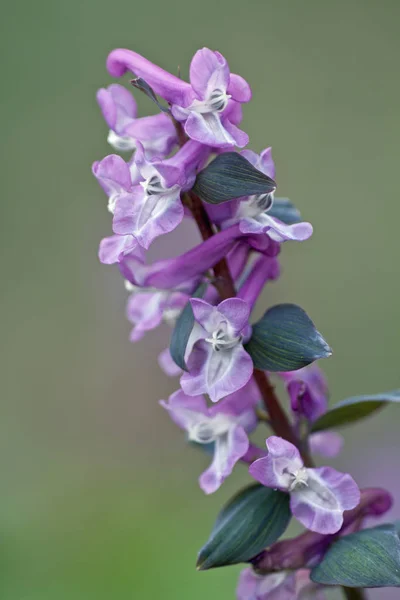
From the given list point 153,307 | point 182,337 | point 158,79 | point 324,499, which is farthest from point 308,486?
point 158,79

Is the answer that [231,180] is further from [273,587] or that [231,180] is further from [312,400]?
[273,587]

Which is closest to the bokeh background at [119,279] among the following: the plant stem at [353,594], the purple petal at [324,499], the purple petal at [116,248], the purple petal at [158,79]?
the plant stem at [353,594]

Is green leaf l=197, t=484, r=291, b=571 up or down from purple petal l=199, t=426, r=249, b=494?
down

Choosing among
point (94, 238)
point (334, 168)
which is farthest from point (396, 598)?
point (334, 168)

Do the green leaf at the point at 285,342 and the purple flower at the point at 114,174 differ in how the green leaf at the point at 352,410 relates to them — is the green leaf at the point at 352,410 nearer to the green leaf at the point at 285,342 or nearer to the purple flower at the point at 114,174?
the green leaf at the point at 285,342

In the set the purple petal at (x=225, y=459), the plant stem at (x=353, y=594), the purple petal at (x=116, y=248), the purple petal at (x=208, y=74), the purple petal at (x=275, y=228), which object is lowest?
the plant stem at (x=353, y=594)

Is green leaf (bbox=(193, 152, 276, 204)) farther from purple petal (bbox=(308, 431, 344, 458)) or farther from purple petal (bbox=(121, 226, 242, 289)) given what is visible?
purple petal (bbox=(308, 431, 344, 458))

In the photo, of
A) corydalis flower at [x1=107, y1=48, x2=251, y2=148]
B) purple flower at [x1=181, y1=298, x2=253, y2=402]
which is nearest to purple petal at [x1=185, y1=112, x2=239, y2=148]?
corydalis flower at [x1=107, y1=48, x2=251, y2=148]
